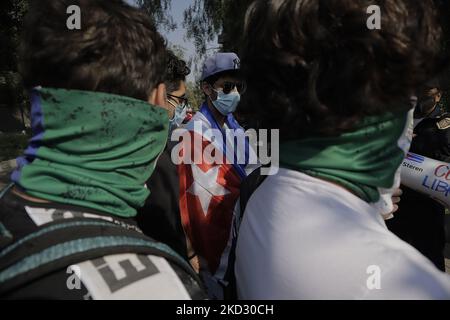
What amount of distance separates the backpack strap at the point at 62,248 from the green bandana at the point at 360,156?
41cm

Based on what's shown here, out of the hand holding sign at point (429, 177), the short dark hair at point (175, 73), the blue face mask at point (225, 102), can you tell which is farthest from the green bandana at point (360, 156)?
the short dark hair at point (175, 73)

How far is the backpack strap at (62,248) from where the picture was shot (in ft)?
2.55

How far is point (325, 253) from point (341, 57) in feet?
1.43

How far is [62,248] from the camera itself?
2.66 ft

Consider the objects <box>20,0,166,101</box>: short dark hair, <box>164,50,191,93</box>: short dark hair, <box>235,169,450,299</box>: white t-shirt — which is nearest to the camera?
<box>235,169,450,299</box>: white t-shirt

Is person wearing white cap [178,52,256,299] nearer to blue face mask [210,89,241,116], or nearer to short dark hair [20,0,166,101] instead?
blue face mask [210,89,241,116]

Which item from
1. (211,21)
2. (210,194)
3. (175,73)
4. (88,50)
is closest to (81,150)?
(88,50)

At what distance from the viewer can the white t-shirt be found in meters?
0.75

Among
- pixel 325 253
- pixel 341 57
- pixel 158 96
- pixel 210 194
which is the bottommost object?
pixel 210 194

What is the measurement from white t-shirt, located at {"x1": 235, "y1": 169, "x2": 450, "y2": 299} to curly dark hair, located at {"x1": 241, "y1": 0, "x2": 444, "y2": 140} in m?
0.17

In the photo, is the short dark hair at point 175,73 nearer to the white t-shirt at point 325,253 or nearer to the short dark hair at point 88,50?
the short dark hair at point 88,50

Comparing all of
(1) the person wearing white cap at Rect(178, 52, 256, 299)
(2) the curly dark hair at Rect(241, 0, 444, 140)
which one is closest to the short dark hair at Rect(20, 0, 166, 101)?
(2) the curly dark hair at Rect(241, 0, 444, 140)

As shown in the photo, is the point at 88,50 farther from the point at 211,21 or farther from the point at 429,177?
the point at 211,21

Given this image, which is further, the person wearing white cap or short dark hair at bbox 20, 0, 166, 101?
the person wearing white cap
